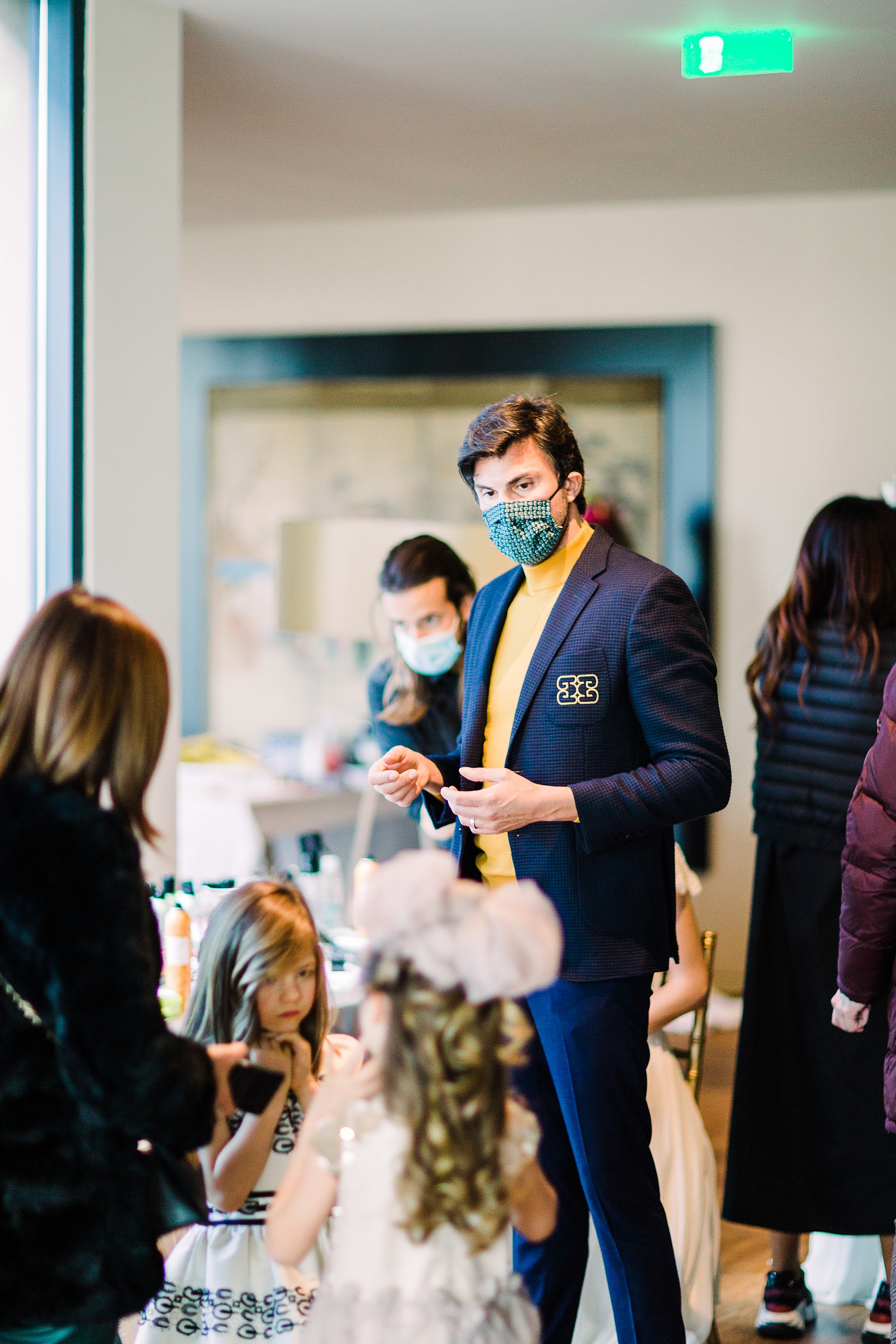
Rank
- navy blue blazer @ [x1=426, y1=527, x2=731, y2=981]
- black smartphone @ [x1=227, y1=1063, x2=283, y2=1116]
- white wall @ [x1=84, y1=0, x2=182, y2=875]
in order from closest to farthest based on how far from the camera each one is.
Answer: black smartphone @ [x1=227, y1=1063, x2=283, y2=1116] < navy blue blazer @ [x1=426, y1=527, x2=731, y2=981] < white wall @ [x1=84, y1=0, x2=182, y2=875]

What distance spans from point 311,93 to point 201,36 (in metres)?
0.40

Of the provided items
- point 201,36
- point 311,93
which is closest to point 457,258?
point 311,93

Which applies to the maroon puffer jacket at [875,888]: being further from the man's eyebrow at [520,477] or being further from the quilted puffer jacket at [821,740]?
the man's eyebrow at [520,477]

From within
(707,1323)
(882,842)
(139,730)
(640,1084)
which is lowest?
(707,1323)

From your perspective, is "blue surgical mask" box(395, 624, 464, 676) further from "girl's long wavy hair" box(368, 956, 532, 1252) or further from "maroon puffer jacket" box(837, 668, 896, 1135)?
"girl's long wavy hair" box(368, 956, 532, 1252)

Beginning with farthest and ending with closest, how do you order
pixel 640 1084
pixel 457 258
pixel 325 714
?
pixel 325 714 < pixel 457 258 < pixel 640 1084

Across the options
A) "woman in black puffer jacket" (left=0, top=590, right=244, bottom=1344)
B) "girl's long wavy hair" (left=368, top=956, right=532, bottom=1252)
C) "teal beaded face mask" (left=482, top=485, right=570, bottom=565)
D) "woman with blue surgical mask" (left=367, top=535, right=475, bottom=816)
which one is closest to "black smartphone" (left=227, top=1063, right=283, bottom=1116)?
"woman in black puffer jacket" (left=0, top=590, right=244, bottom=1344)

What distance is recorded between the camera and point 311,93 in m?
3.46

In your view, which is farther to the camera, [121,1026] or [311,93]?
[311,93]

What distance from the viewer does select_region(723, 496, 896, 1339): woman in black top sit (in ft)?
8.09

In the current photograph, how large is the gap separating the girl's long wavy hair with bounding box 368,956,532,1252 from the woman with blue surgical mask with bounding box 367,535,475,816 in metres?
1.47

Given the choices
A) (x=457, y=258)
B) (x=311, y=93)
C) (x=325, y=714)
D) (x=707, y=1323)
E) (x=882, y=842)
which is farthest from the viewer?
(x=325, y=714)

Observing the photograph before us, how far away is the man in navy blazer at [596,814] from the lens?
1.73m

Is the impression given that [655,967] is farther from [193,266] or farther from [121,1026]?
[193,266]
